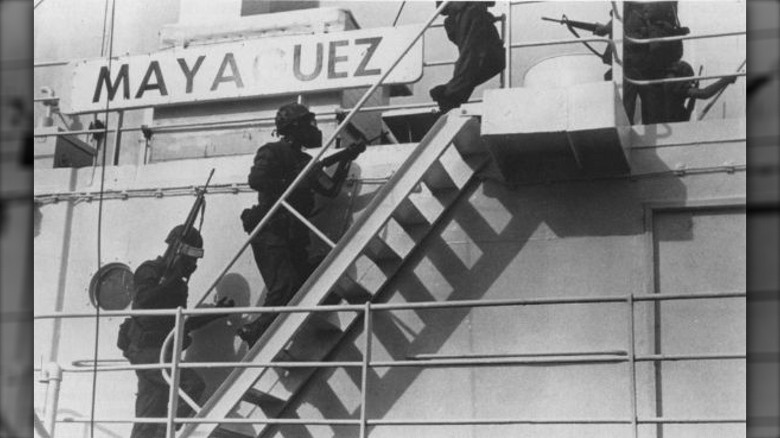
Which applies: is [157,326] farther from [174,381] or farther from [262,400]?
[174,381]

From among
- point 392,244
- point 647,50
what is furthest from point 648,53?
point 392,244

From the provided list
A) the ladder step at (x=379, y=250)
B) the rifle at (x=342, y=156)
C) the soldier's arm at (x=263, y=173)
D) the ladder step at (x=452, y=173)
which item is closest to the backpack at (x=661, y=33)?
the ladder step at (x=452, y=173)

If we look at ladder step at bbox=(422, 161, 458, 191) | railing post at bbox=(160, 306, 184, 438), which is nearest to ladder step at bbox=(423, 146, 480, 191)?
ladder step at bbox=(422, 161, 458, 191)

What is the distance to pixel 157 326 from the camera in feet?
27.7

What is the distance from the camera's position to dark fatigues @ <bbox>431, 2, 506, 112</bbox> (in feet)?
26.5

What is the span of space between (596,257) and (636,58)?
1583mm

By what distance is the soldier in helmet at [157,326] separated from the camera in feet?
27.1

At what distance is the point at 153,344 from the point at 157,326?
14cm

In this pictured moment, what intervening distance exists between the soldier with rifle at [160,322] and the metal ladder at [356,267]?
654 millimetres

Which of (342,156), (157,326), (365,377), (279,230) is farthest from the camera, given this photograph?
(157,326)

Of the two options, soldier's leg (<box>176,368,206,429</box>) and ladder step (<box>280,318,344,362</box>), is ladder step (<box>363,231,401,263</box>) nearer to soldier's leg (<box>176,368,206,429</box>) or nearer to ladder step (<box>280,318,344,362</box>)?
ladder step (<box>280,318,344,362</box>)

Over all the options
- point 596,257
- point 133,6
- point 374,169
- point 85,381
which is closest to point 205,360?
point 85,381

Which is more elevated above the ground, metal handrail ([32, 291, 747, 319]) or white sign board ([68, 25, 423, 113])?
white sign board ([68, 25, 423, 113])

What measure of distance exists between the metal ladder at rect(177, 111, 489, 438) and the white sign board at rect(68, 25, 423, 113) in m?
0.96
